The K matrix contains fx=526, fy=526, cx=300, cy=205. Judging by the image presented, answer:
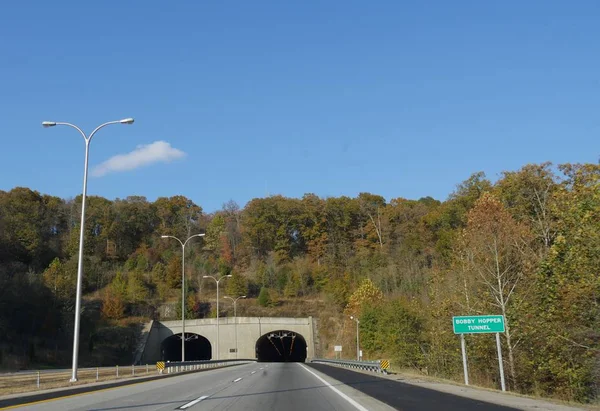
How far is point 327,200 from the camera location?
116688mm

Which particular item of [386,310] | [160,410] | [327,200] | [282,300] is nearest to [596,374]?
[160,410]

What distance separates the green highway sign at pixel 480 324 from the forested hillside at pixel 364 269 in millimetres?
4783

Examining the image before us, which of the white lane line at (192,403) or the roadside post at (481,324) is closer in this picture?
the white lane line at (192,403)

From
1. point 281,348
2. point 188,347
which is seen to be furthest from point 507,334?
point 281,348

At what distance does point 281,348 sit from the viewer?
118062mm

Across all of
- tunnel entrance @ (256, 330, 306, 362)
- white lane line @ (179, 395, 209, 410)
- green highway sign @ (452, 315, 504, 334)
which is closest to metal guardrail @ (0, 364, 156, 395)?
white lane line @ (179, 395, 209, 410)

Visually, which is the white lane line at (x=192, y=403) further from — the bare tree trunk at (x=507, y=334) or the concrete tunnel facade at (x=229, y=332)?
the concrete tunnel facade at (x=229, y=332)

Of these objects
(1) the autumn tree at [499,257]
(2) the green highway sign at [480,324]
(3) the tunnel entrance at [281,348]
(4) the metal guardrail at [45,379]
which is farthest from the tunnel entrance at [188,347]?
(2) the green highway sign at [480,324]

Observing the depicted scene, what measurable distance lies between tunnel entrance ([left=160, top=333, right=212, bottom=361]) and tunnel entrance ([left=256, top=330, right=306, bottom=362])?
422 inches

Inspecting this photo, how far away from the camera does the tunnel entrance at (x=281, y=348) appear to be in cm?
10288

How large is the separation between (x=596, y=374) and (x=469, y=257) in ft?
46.4

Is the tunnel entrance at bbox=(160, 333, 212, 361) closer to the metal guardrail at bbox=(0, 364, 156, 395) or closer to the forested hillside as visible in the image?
the forested hillside

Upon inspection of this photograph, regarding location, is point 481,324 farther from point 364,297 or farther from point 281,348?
point 281,348

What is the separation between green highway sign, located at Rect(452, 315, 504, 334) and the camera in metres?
23.5
